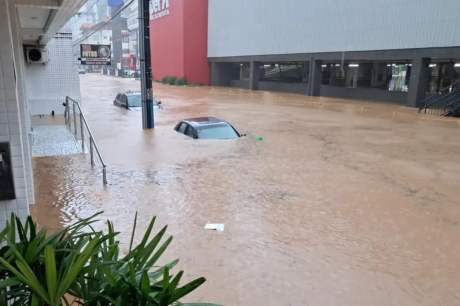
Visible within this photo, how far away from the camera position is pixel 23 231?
2.71 m

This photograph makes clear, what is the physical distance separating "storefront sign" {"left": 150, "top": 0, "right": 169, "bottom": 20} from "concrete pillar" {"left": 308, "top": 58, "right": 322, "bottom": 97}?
22880 mm

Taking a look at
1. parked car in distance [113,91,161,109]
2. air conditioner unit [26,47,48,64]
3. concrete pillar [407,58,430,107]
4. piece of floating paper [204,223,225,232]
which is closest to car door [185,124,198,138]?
air conditioner unit [26,47,48,64]

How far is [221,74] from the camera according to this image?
1823 inches

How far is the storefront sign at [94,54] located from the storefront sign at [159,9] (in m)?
26.7

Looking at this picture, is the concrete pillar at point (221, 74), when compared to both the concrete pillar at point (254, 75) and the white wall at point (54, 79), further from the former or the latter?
the white wall at point (54, 79)

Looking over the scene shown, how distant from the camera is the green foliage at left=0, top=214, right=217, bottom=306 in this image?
2113 millimetres

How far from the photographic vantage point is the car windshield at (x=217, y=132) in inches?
550

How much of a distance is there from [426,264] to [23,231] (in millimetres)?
5075

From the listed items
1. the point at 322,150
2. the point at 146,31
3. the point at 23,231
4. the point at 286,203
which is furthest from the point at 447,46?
the point at 23,231

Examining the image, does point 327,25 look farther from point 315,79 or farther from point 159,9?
point 159,9

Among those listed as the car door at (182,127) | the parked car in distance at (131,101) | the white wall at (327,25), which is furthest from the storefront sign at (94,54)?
the white wall at (327,25)

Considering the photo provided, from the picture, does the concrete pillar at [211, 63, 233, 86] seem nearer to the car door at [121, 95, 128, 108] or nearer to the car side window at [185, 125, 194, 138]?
the car door at [121, 95, 128, 108]

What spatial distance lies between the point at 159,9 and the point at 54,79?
36270mm

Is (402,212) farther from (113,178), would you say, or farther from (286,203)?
(113,178)
